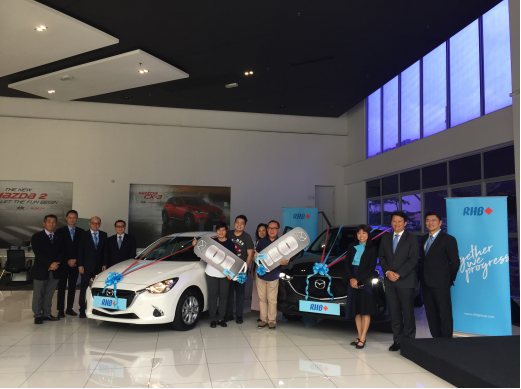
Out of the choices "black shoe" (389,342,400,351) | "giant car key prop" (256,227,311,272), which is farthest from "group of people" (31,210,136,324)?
"black shoe" (389,342,400,351)

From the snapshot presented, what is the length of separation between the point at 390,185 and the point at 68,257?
7.73 m

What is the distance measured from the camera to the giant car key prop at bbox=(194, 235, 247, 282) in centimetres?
553

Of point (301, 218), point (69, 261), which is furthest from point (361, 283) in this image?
point (301, 218)

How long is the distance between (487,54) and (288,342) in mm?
6080

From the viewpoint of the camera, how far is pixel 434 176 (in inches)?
351

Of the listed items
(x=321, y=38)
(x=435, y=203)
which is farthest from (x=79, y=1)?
(x=435, y=203)

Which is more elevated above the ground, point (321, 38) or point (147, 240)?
point (321, 38)

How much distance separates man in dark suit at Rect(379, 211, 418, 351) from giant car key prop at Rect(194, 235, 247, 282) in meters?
2.01

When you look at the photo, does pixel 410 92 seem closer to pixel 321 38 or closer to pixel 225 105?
pixel 321 38

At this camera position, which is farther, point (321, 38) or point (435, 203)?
point (435, 203)

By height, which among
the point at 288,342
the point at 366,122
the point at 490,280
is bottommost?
the point at 288,342

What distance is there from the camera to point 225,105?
38.7ft

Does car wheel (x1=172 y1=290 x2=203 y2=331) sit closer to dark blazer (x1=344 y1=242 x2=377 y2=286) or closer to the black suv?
the black suv

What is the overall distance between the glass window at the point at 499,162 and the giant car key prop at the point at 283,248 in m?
3.93
